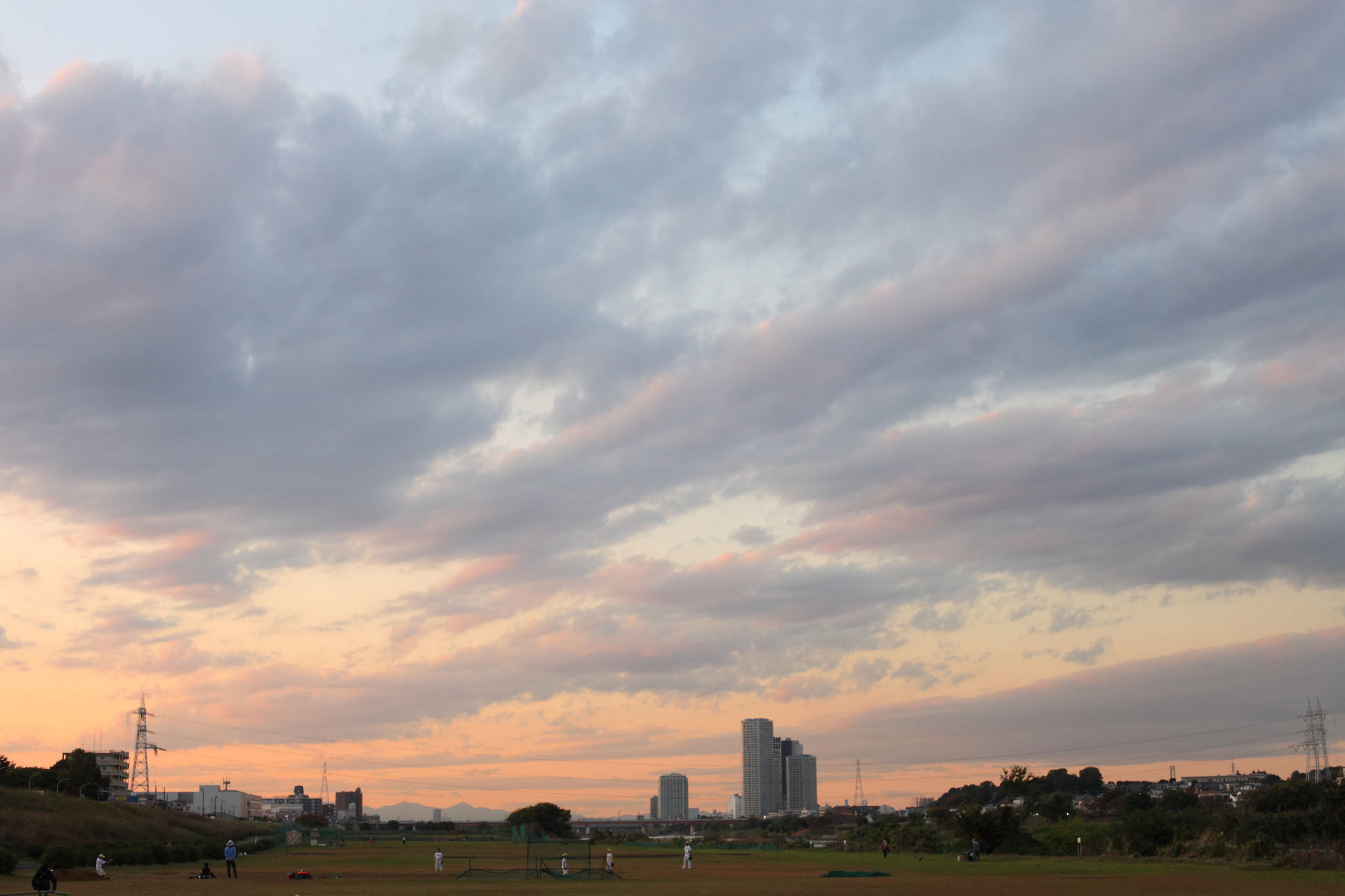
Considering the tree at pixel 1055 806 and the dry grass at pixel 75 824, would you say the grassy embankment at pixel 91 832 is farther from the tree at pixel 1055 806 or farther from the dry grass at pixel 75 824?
the tree at pixel 1055 806

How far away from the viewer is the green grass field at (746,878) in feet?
167

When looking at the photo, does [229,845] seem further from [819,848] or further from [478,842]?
[478,842]

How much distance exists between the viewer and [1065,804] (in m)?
186

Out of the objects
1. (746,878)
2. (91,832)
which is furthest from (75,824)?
(746,878)

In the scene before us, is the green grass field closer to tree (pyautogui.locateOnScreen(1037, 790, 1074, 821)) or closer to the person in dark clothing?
the person in dark clothing

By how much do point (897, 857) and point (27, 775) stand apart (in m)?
158

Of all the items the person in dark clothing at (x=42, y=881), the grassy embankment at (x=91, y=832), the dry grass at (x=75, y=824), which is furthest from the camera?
the dry grass at (x=75, y=824)

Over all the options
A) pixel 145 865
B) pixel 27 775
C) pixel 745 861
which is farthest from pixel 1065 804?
pixel 27 775

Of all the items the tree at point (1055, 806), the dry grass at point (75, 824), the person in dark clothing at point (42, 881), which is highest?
the person in dark clothing at point (42, 881)

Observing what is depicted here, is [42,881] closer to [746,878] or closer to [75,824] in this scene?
[746,878]

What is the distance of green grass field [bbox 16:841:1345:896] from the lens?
167 ft

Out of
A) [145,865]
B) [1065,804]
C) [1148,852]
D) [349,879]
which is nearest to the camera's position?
[349,879]

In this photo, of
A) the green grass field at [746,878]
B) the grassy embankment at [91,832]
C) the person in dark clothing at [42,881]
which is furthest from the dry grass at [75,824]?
the person in dark clothing at [42,881]

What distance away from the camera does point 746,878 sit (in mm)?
62375
